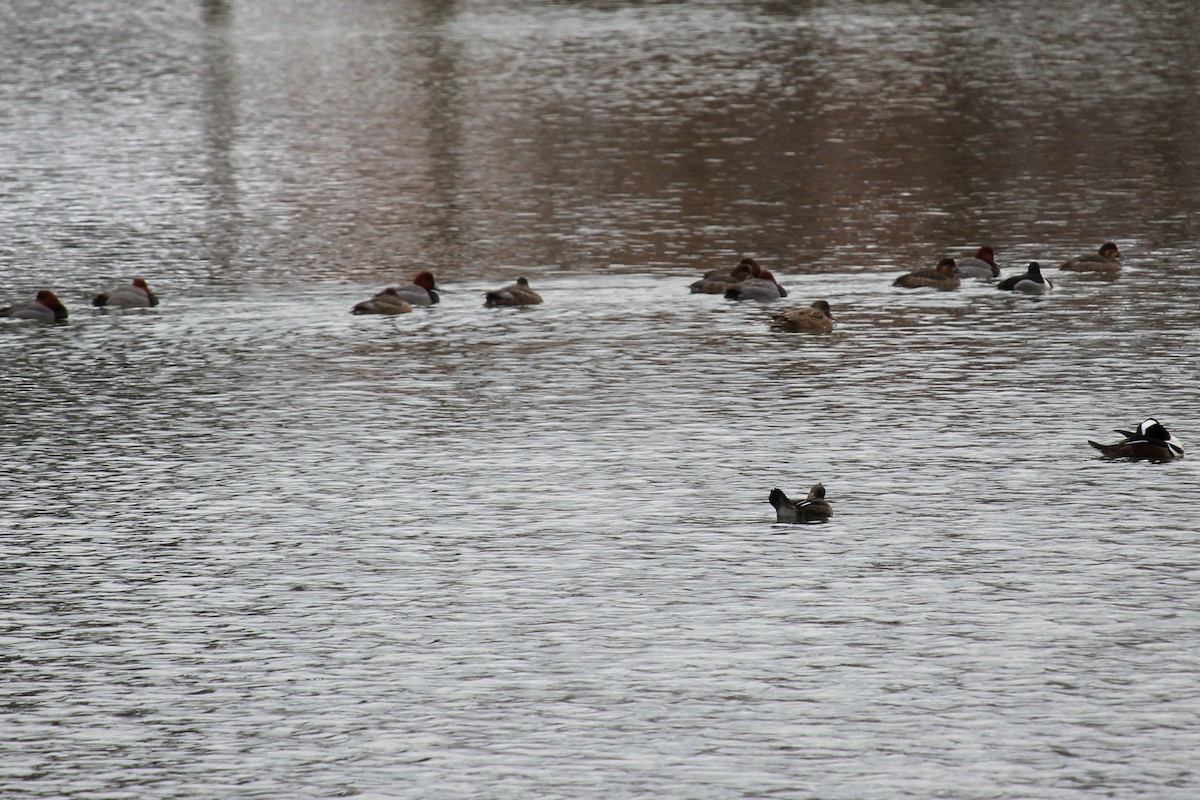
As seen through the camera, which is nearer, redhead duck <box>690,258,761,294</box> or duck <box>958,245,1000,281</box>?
redhead duck <box>690,258,761,294</box>

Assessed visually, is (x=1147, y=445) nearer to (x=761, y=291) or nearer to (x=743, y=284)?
(x=761, y=291)

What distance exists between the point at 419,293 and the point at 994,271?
42.9 feet

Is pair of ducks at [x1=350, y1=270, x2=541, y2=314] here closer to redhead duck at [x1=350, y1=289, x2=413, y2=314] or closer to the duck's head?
redhead duck at [x1=350, y1=289, x2=413, y2=314]

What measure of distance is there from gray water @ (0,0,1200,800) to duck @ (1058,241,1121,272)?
0.51 m

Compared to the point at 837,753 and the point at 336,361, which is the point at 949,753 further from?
the point at 336,361

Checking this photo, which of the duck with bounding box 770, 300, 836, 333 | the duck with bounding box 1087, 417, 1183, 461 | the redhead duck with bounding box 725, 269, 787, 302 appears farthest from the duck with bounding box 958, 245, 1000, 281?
the duck with bounding box 1087, 417, 1183, 461

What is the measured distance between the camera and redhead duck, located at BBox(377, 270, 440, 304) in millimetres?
41719

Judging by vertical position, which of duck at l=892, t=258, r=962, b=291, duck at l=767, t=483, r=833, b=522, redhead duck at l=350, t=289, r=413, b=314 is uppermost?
duck at l=892, t=258, r=962, b=291

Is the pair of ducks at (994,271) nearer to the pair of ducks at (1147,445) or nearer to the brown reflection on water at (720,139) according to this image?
the brown reflection on water at (720,139)

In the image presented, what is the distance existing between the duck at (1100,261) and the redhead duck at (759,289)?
269 inches

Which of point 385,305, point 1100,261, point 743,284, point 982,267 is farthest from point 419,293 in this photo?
point 1100,261

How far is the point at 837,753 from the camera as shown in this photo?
18844 millimetres

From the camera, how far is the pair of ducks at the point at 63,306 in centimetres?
4031

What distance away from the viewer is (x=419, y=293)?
4175cm
